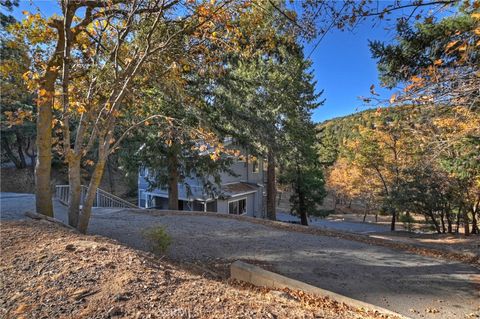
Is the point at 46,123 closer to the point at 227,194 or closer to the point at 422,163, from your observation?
the point at 227,194

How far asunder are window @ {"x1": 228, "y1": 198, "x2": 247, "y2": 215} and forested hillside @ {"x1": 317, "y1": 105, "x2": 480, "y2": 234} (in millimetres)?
6696

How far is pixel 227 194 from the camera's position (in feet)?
56.1

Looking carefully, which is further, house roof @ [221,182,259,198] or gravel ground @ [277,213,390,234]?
gravel ground @ [277,213,390,234]

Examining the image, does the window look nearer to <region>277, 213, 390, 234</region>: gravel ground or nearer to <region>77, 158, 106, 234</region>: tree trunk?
<region>277, 213, 390, 234</region>: gravel ground

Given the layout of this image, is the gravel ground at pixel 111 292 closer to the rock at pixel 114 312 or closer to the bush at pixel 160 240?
the rock at pixel 114 312

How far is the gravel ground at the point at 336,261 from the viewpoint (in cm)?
462

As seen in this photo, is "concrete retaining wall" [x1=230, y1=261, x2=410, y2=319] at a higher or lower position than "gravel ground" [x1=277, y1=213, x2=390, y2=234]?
higher

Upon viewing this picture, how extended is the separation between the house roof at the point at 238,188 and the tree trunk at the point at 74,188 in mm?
11176

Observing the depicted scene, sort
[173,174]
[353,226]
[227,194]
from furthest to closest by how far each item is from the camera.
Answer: [353,226], [227,194], [173,174]

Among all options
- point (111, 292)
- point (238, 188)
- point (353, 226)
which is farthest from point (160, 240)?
point (353, 226)

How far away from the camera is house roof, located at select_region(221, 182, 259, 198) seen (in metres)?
17.6

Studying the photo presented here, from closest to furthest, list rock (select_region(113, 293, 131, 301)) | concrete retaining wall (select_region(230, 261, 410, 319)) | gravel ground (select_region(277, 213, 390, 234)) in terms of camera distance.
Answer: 1. rock (select_region(113, 293, 131, 301))
2. concrete retaining wall (select_region(230, 261, 410, 319))
3. gravel ground (select_region(277, 213, 390, 234))

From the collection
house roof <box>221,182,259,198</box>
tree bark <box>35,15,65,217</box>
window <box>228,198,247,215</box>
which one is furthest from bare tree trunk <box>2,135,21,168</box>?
tree bark <box>35,15,65,217</box>

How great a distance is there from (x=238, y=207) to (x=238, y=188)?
4.54 feet
